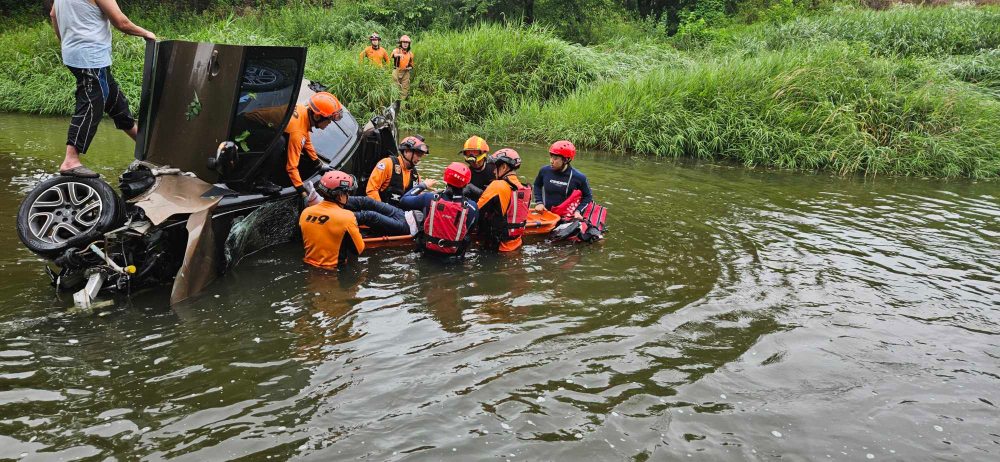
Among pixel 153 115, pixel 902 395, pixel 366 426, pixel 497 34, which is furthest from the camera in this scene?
pixel 497 34

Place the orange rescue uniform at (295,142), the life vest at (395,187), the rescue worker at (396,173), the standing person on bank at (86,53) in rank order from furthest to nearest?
the life vest at (395,187), the rescue worker at (396,173), the orange rescue uniform at (295,142), the standing person on bank at (86,53)

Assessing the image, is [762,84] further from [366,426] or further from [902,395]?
[366,426]

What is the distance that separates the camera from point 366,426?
3674 mm

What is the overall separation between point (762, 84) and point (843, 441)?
39.0 feet

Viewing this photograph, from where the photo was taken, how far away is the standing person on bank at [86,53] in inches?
205

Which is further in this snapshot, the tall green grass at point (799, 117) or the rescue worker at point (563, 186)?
the tall green grass at point (799, 117)

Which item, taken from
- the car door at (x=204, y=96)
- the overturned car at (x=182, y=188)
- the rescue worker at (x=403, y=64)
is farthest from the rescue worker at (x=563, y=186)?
the rescue worker at (x=403, y=64)

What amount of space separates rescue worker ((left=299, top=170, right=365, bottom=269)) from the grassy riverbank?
905 cm

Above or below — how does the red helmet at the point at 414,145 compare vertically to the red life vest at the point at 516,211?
above

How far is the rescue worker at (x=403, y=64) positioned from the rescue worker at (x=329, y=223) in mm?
10785

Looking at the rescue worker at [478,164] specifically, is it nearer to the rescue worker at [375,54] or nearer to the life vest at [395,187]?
the life vest at [395,187]

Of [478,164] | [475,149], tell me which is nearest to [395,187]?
[478,164]

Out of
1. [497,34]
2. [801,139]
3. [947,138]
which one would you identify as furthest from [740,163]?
[497,34]

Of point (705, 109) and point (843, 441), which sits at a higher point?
point (705, 109)
